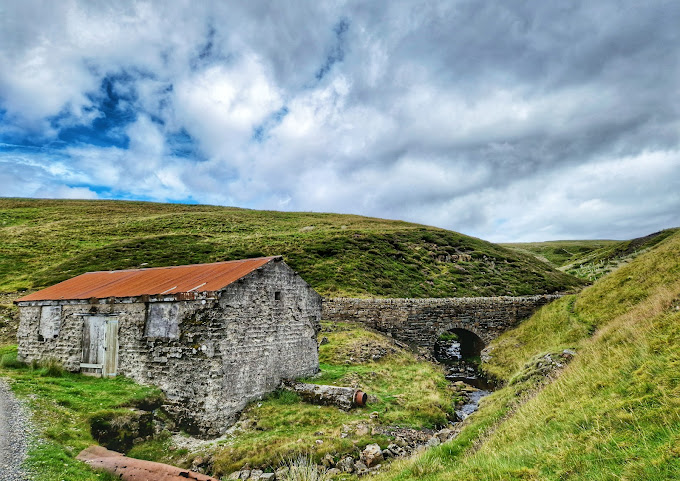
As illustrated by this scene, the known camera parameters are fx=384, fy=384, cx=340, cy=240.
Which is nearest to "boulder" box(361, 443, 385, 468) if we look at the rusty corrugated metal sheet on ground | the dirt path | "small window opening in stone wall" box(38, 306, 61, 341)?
the rusty corrugated metal sheet on ground

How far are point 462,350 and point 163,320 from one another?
28.3m

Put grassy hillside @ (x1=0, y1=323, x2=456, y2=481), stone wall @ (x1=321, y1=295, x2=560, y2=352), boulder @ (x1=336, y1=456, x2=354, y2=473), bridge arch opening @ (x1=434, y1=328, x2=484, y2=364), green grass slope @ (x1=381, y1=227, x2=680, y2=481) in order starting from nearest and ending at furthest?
green grass slope @ (x1=381, y1=227, x2=680, y2=481) < grassy hillside @ (x1=0, y1=323, x2=456, y2=481) < boulder @ (x1=336, y1=456, x2=354, y2=473) < stone wall @ (x1=321, y1=295, x2=560, y2=352) < bridge arch opening @ (x1=434, y1=328, x2=484, y2=364)

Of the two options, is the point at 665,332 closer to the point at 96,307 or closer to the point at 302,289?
the point at 302,289

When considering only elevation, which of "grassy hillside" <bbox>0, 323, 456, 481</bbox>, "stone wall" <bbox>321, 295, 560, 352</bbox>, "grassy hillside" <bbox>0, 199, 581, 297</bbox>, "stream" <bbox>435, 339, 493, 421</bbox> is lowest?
"stream" <bbox>435, 339, 493, 421</bbox>

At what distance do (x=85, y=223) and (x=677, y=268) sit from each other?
77558 mm

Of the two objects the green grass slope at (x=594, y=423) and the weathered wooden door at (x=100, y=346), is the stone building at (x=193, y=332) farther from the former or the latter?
the green grass slope at (x=594, y=423)

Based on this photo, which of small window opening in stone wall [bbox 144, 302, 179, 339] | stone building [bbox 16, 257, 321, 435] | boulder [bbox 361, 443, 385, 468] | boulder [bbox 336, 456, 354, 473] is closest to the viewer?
boulder [bbox 336, 456, 354, 473]

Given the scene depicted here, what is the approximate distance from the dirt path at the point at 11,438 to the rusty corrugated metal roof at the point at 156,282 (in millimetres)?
5173

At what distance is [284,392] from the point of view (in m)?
16.0

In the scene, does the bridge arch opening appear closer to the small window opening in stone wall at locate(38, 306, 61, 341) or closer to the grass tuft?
the grass tuft

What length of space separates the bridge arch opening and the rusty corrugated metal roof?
20.6 meters

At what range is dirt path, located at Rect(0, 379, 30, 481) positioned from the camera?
308 inches

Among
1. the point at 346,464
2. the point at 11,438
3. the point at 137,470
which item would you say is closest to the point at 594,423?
the point at 346,464

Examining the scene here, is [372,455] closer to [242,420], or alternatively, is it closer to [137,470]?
[242,420]
